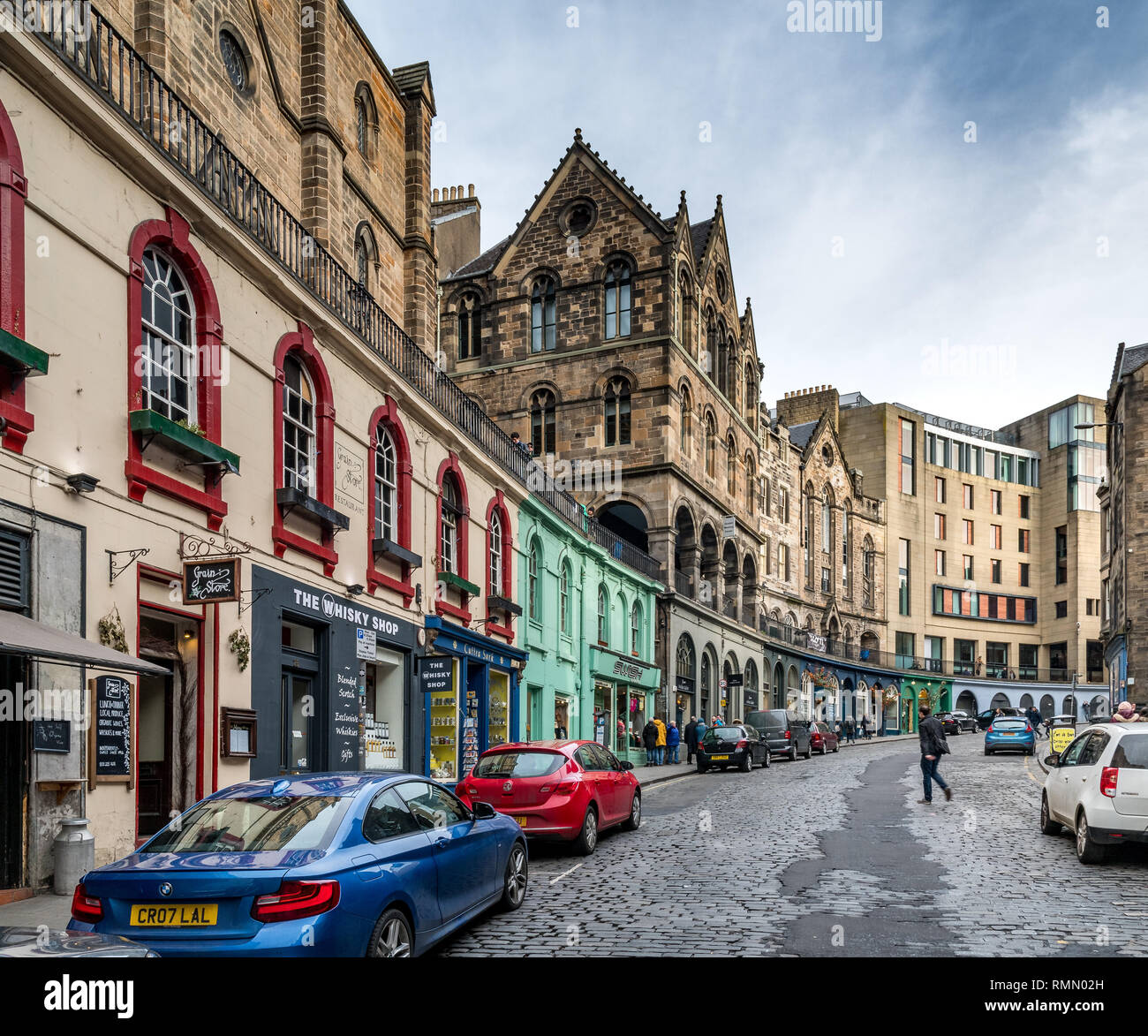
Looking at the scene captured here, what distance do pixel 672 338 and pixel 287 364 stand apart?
26247 millimetres

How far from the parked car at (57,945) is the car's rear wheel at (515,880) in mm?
4912

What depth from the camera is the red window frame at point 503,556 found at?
24.9 m

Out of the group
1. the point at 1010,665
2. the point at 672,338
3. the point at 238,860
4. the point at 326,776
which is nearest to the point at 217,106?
the point at 326,776

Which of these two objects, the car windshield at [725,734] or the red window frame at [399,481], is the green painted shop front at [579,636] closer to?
the car windshield at [725,734]

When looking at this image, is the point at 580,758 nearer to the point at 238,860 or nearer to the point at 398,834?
the point at 398,834

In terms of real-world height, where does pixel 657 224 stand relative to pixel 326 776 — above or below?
above

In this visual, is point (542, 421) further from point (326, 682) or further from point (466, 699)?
point (326, 682)

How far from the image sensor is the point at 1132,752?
12.1 meters

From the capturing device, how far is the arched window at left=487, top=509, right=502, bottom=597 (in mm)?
25109

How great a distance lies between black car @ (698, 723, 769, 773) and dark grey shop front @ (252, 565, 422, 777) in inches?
479

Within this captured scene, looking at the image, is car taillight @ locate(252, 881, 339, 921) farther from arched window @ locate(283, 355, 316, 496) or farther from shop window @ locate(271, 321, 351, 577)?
arched window @ locate(283, 355, 316, 496)

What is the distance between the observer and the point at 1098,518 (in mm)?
84312

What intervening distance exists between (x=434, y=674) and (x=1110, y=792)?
1146 centimetres
